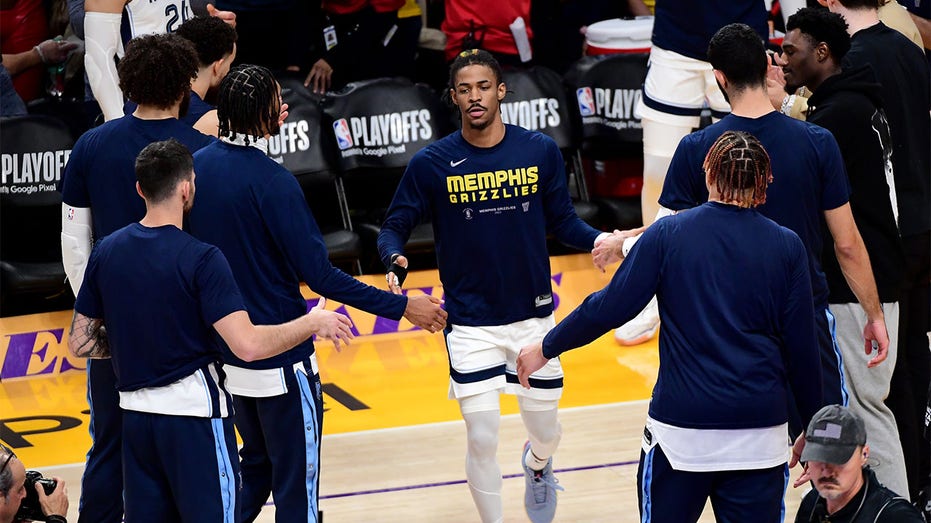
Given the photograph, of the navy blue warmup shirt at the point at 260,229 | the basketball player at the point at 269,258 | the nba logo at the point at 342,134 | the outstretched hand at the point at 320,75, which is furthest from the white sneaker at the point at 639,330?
the navy blue warmup shirt at the point at 260,229

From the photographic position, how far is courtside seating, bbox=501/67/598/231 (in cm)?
1008

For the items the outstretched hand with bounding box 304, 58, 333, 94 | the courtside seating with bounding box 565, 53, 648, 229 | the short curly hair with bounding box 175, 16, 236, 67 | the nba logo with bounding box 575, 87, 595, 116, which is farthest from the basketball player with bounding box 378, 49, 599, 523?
the nba logo with bounding box 575, 87, 595, 116

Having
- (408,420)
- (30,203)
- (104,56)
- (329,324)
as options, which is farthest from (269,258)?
(30,203)

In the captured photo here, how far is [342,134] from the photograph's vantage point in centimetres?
988

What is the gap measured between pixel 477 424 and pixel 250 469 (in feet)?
3.48

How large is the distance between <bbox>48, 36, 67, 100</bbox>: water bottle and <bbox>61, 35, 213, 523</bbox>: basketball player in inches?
167

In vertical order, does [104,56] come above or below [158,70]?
below

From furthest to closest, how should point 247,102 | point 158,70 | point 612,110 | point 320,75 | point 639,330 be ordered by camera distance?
1. point 612,110
2. point 320,75
3. point 639,330
4. point 158,70
5. point 247,102

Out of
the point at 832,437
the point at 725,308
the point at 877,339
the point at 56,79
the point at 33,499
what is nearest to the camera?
the point at 725,308

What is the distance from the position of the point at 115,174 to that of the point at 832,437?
3.00m

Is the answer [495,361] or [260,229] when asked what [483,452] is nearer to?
[495,361]

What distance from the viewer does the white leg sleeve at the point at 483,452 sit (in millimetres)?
6340

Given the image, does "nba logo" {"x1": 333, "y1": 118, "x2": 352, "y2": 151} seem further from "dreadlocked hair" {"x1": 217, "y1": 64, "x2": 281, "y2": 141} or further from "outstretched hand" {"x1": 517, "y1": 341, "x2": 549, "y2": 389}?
"outstretched hand" {"x1": 517, "y1": 341, "x2": 549, "y2": 389}

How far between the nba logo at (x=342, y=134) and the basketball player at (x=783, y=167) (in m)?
4.49
